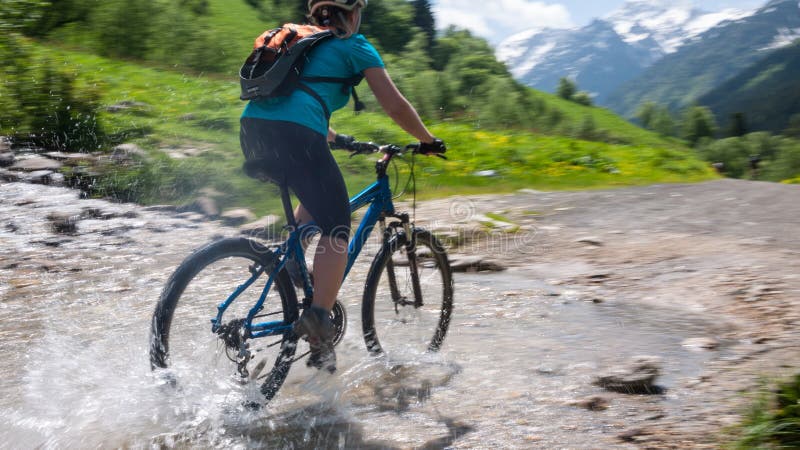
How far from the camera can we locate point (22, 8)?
41.6ft

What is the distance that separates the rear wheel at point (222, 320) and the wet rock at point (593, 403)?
1457 millimetres

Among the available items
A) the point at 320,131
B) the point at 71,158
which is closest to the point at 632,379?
the point at 320,131

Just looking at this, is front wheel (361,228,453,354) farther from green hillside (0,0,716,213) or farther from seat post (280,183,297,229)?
seat post (280,183,297,229)

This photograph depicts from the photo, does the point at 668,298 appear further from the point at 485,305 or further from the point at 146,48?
the point at 146,48

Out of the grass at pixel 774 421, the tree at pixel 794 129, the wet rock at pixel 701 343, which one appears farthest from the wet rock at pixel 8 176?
the tree at pixel 794 129

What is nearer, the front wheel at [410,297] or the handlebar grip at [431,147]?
the handlebar grip at [431,147]

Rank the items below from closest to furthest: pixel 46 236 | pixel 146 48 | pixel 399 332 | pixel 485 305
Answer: pixel 399 332 < pixel 485 305 < pixel 46 236 < pixel 146 48

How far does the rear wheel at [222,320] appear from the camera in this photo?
3.29 meters

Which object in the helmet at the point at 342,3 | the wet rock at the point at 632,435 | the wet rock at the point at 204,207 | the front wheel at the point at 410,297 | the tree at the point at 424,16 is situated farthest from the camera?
the tree at the point at 424,16

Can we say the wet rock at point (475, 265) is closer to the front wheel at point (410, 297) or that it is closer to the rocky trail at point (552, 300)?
the rocky trail at point (552, 300)

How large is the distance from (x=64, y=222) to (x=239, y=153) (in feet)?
13.5

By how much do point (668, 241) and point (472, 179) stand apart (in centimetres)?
605

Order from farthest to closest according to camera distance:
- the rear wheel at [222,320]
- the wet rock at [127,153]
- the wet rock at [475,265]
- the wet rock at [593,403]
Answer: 1. the wet rock at [127,153]
2. the wet rock at [475,265]
3. the wet rock at [593,403]
4. the rear wheel at [222,320]

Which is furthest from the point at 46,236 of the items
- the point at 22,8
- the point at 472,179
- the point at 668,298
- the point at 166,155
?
the point at 472,179
